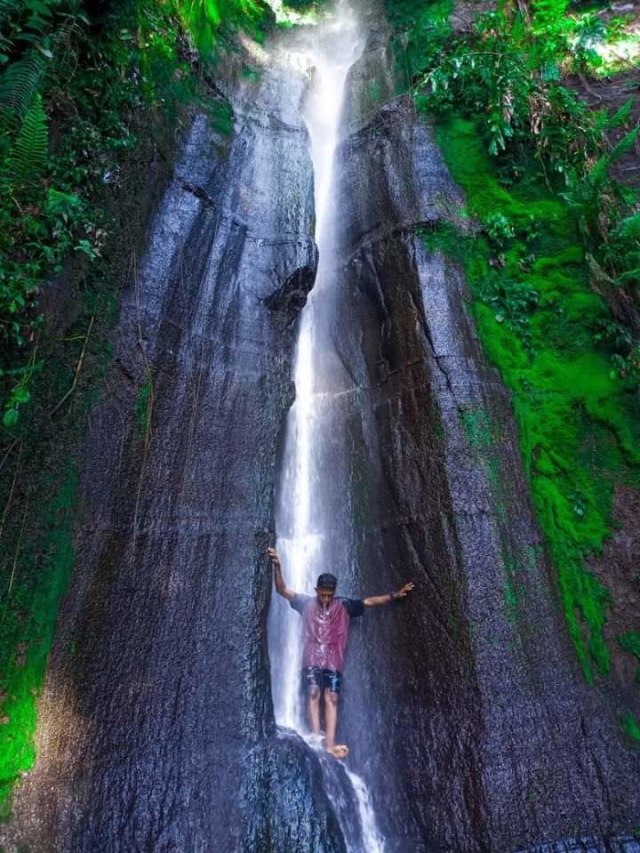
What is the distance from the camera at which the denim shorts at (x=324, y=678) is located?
A: 219 inches

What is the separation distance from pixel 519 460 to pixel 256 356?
11.6 ft

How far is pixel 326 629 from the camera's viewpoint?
571cm

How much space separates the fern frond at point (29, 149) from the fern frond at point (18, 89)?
0.12m

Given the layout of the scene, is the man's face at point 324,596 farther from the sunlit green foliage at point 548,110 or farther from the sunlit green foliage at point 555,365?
the sunlit green foliage at point 548,110

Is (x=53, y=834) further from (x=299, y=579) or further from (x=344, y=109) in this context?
(x=344, y=109)

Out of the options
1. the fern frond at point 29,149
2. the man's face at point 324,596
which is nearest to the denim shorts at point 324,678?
the man's face at point 324,596

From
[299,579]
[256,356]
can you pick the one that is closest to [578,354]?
[256,356]

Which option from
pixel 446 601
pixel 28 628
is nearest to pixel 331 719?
pixel 446 601

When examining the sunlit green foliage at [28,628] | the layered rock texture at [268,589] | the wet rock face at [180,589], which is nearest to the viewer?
the sunlit green foliage at [28,628]

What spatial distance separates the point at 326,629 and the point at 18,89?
6.04 meters

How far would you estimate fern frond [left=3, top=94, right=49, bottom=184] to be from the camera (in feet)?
14.4

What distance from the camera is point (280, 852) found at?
434 centimetres

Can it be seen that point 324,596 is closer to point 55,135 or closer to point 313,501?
point 313,501

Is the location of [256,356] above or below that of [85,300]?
above
